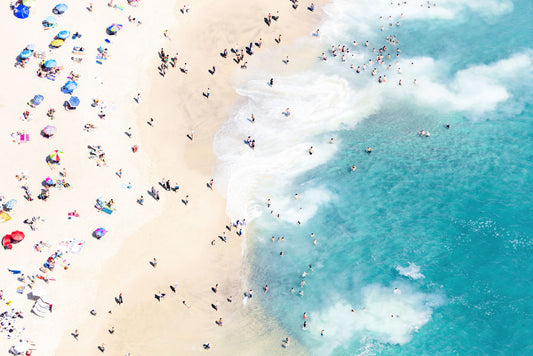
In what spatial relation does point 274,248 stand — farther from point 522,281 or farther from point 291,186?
A: point 522,281

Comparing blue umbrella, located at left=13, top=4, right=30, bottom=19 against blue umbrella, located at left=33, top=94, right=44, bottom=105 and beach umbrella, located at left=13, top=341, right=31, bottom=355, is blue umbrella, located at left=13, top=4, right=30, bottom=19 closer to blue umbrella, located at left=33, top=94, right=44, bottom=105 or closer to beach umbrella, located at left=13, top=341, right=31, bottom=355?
blue umbrella, located at left=33, top=94, right=44, bottom=105

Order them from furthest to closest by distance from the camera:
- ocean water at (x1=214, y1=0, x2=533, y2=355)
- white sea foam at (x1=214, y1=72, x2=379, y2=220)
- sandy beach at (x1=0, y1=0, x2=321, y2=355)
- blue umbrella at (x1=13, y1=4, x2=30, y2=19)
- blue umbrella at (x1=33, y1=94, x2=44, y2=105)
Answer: blue umbrella at (x1=13, y1=4, x2=30, y2=19) < blue umbrella at (x1=33, y1=94, x2=44, y2=105) < white sea foam at (x1=214, y1=72, x2=379, y2=220) < ocean water at (x1=214, y1=0, x2=533, y2=355) < sandy beach at (x1=0, y1=0, x2=321, y2=355)

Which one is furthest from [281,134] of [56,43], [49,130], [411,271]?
[56,43]

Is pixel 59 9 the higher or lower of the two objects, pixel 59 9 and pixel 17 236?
the higher

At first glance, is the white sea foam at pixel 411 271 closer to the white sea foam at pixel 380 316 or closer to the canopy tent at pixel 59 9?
the white sea foam at pixel 380 316

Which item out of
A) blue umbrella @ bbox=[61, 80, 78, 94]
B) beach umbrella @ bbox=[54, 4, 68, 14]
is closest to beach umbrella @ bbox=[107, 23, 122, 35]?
beach umbrella @ bbox=[54, 4, 68, 14]

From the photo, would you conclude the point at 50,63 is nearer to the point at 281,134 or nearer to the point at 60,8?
the point at 60,8
